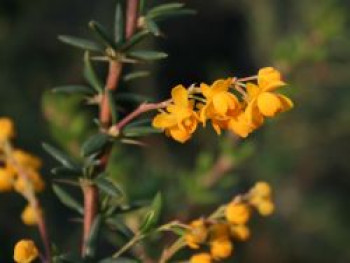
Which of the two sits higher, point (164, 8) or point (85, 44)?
point (164, 8)

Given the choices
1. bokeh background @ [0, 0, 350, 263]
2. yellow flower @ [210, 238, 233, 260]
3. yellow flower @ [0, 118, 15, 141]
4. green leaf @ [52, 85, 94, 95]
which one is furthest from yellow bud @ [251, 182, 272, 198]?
bokeh background @ [0, 0, 350, 263]

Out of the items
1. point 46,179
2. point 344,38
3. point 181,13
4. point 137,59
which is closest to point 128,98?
point 137,59

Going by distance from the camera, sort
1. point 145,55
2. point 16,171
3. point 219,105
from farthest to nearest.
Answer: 1. point 16,171
2. point 145,55
3. point 219,105

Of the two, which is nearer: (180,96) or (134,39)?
(180,96)

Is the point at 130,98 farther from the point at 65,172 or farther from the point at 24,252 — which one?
the point at 24,252

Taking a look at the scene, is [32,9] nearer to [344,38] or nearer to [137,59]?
[344,38]

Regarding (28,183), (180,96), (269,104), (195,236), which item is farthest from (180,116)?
(28,183)

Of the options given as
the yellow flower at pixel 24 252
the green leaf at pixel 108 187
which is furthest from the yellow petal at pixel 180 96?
the yellow flower at pixel 24 252

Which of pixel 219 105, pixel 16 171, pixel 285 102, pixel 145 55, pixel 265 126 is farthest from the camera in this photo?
pixel 265 126
